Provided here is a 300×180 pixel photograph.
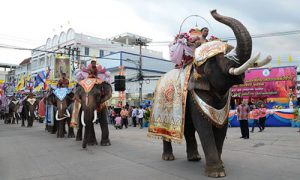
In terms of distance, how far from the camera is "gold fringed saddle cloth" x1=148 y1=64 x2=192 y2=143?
216 inches

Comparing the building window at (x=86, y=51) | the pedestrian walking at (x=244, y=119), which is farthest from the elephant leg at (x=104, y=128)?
the building window at (x=86, y=51)

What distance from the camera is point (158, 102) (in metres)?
6.54

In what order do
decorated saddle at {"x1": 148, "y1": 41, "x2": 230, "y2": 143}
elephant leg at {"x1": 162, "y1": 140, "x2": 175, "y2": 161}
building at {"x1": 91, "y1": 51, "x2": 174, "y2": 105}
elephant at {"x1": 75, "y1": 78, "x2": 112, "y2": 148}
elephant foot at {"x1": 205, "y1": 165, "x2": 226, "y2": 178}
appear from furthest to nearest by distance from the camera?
building at {"x1": 91, "y1": 51, "x2": 174, "y2": 105} < elephant at {"x1": 75, "y1": 78, "x2": 112, "y2": 148} < elephant leg at {"x1": 162, "y1": 140, "x2": 175, "y2": 161} < decorated saddle at {"x1": 148, "y1": 41, "x2": 230, "y2": 143} < elephant foot at {"x1": 205, "y1": 165, "x2": 226, "y2": 178}

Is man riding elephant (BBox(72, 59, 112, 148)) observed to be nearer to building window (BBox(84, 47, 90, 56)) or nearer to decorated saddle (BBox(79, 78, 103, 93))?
decorated saddle (BBox(79, 78, 103, 93))

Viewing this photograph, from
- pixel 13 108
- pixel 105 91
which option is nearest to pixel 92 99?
pixel 105 91

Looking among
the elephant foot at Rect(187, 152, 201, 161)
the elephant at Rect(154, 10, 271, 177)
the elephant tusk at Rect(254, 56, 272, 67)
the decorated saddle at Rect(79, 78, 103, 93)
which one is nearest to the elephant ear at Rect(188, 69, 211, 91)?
the elephant at Rect(154, 10, 271, 177)

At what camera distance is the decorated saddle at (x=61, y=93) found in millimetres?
11875

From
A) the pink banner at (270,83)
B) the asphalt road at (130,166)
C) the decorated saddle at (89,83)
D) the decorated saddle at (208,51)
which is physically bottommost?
the asphalt road at (130,166)

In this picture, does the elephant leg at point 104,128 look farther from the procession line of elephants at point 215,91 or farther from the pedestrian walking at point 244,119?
the pedestrian walking at point 244,119

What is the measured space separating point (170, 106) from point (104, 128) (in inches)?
152

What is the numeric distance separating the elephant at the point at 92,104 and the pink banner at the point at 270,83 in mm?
18791

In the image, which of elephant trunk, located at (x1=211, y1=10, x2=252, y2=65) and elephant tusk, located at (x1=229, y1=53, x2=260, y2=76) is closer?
elephant tusk, located at (x1=229, y1=53, x2=260, y2=76)

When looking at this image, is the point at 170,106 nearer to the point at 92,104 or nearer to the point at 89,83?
the point at 92,104

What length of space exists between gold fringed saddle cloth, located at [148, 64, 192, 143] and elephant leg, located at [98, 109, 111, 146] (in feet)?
8.88
